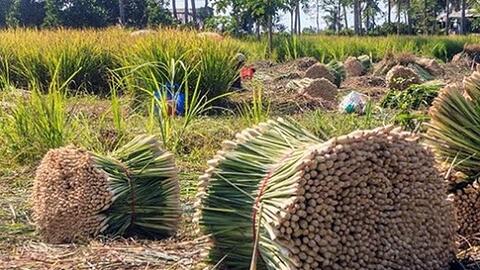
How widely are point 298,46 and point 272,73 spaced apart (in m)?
4.79

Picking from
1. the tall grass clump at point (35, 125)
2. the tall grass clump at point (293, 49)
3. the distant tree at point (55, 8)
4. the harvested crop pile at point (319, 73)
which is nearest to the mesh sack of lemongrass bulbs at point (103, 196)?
the tall grass clump at point (35, 125)

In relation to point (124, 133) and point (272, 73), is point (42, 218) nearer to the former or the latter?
point (124, 133)

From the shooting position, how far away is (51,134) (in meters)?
5.34

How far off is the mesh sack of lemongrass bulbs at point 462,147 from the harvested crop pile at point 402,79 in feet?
23.9

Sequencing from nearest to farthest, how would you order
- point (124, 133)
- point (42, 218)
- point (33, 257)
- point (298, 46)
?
point (33, 257) < point (42, 218) < point (124, 133) < point (298, 46)

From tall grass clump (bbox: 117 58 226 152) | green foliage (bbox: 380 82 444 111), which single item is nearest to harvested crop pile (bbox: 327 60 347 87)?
green foliage (bbox: 380 82 444 111)

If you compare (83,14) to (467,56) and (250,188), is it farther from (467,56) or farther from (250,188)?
(250,188)

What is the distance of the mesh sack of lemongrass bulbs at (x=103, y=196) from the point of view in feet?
11.5

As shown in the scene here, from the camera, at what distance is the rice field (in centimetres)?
263

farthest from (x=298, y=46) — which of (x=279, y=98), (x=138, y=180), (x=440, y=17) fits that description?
(x=440, y=17)

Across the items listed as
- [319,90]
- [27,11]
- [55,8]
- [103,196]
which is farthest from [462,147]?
[27,11]

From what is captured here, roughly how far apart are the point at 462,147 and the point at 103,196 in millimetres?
1588

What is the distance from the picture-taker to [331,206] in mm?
2307

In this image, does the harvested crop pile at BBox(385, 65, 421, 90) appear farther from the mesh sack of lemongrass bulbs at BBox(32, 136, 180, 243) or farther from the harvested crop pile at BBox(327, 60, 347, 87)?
the mesh sack of lemongrass bulbs at BBox(32, 136, 180, 243)
